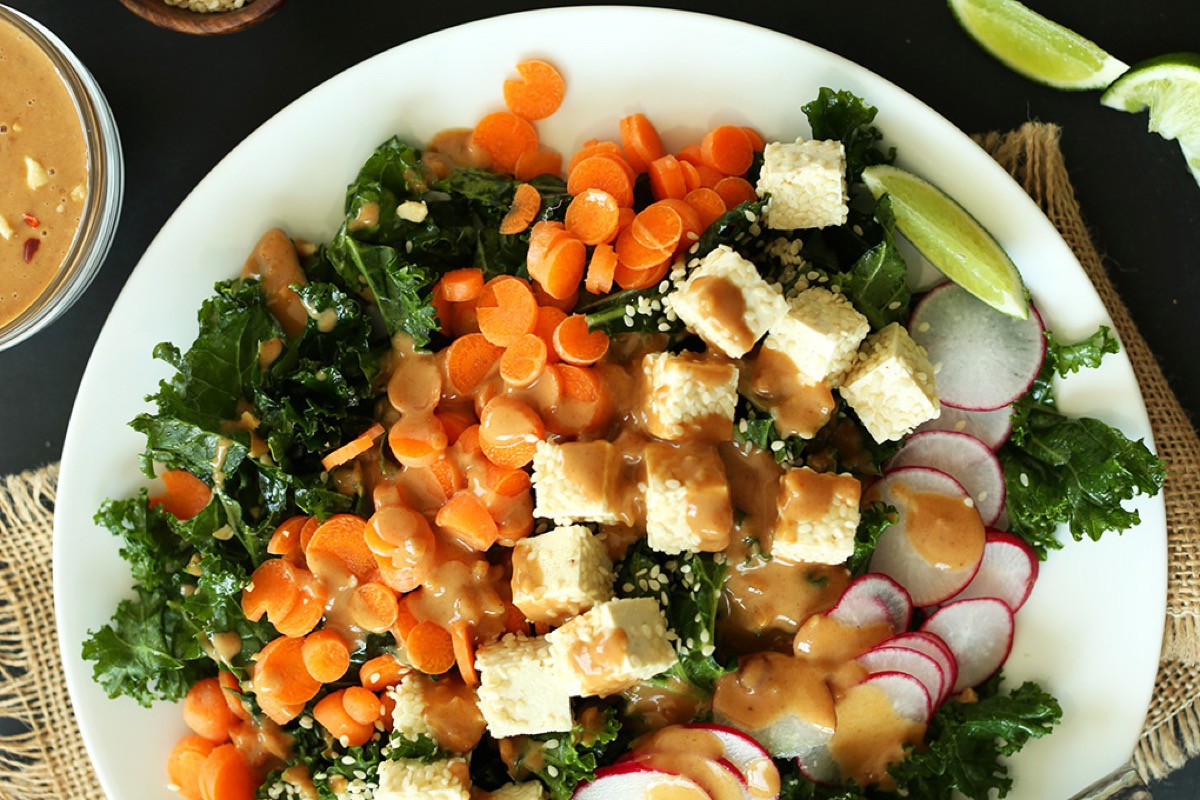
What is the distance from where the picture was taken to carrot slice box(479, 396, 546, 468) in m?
2.73

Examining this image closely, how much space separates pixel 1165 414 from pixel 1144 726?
1039 mm

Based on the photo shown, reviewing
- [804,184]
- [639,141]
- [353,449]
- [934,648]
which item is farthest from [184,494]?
[934,648]

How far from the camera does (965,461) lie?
2949 millimetres

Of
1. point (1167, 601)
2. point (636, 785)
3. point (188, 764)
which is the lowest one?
point (188, 764)

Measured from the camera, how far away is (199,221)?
9.81 ft

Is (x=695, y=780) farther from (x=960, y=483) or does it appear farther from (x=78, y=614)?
(x=78, y=614)

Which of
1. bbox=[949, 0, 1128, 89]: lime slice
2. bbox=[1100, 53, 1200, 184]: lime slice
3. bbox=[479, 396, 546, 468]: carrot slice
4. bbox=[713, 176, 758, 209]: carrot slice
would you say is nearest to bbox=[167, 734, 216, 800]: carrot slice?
bbox=[479, 396, 546, 468]: carrot slice

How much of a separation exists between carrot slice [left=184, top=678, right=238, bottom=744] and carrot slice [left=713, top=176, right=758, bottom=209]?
222 centimetres

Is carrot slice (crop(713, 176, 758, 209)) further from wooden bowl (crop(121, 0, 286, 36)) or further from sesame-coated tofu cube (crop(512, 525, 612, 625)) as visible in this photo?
wooden bowl (crop(121, 0, 286, 36))

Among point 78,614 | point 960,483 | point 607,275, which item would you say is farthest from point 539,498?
point 78,614

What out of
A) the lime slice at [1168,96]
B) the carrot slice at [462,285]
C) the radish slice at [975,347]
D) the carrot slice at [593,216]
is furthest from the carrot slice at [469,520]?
the lime slice at [1168,96]

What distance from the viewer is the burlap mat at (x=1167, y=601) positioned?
310 centimetres

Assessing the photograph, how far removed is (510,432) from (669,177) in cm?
91

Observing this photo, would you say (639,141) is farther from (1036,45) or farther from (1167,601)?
(1167,601)
